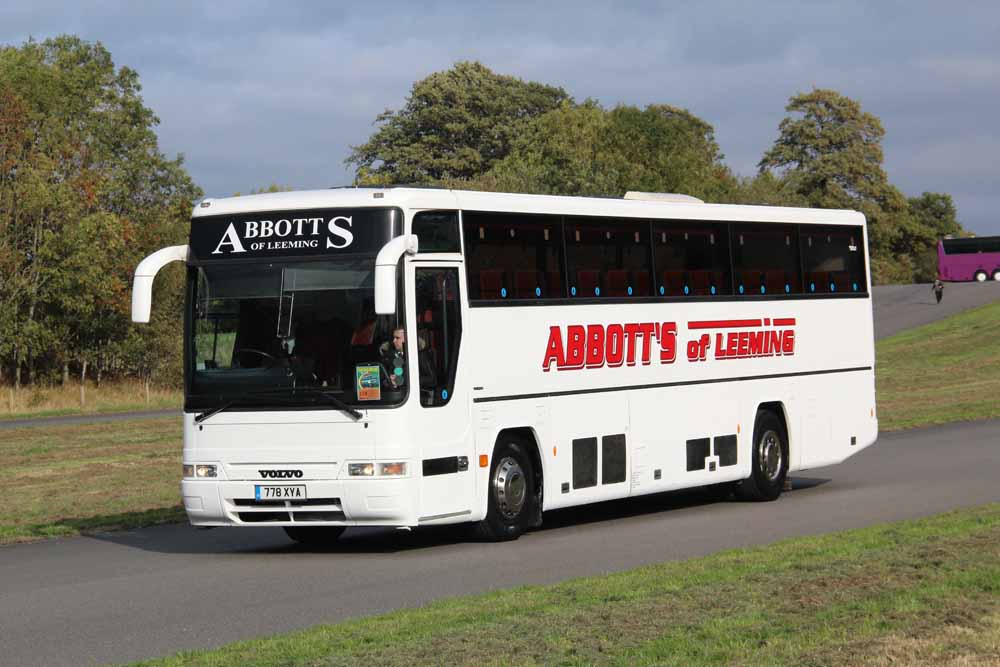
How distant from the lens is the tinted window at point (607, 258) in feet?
56.3

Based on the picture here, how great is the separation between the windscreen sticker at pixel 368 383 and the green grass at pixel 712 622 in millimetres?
3325

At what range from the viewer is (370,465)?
14539mm

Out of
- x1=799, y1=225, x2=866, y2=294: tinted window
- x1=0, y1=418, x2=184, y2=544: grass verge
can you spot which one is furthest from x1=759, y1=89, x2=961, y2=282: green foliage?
x1=799, y1=225, x2=866, y2=294: tinted window

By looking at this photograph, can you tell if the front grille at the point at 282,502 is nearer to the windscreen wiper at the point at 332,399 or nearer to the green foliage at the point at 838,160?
the windscreen wiper at the point at 332,399

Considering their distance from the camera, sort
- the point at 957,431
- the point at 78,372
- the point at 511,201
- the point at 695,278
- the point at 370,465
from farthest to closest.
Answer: the point at 78,372, the point at 957,431, the point at 695,278, the point at 511,201, the point at 370,465

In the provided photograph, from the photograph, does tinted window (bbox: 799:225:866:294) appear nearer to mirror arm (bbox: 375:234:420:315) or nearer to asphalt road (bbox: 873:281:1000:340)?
mirror arm (bbox: 375:234:420:315)

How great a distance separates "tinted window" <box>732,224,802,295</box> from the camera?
19.9 m

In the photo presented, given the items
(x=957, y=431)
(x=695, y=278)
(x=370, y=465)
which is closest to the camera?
(x=370, y=465)

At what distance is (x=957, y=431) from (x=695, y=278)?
45.4ft

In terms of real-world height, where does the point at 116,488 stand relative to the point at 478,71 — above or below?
below

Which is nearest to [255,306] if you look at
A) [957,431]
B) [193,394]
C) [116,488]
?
[193,394]

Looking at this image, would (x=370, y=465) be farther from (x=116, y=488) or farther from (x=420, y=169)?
(x=420, y=169)

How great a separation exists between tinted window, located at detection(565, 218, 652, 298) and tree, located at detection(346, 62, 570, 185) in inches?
2898

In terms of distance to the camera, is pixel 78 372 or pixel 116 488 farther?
pixel 78 372
